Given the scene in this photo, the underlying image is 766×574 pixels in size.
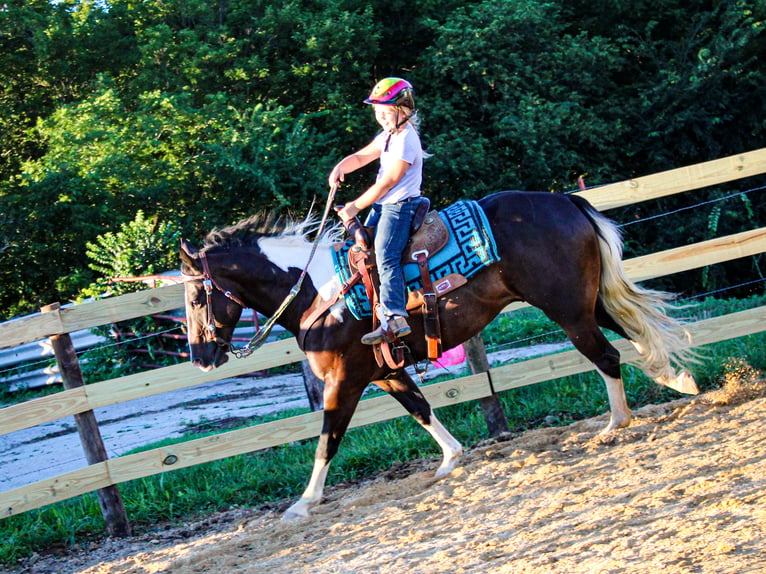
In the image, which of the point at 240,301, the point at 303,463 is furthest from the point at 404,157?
the point at 303,463

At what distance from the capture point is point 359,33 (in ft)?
63.3

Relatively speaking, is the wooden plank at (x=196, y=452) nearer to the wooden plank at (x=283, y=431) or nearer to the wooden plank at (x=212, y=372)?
the wooden plank at (x=283, y=431)

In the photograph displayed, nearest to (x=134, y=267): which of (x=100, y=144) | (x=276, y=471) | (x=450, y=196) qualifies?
(x=100, y=144)

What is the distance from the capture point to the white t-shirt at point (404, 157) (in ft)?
16.9

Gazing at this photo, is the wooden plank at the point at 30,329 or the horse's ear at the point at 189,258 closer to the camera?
the horse's ear at the point at 189,258

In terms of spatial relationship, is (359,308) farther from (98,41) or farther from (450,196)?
(98,41)

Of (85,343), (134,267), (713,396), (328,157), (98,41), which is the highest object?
(98,41)

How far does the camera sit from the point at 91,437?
6.07m

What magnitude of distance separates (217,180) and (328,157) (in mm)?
2443

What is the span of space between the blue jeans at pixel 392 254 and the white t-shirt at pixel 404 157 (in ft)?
0.25

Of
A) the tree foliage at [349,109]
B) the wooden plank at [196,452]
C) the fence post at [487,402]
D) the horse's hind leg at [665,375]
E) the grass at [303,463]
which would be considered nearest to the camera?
the horse's hind leg at [665,375]

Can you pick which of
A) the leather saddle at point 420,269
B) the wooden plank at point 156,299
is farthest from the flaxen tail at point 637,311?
the leather saddle at point 420,269

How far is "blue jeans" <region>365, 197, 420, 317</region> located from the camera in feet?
16.9

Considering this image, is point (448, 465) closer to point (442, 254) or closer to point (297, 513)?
point (297, 513)
